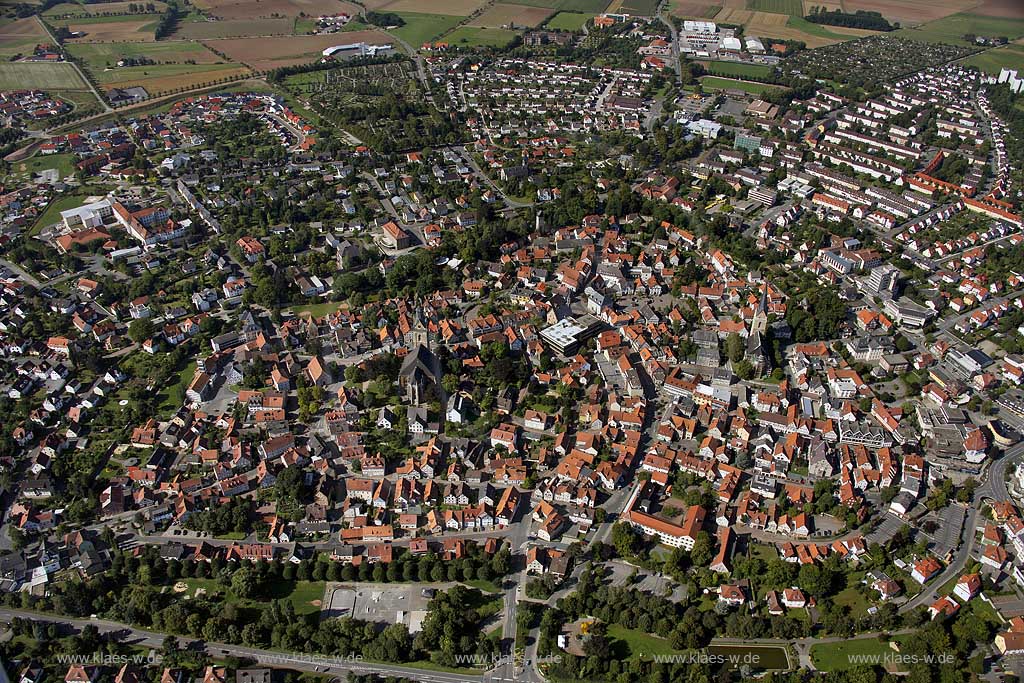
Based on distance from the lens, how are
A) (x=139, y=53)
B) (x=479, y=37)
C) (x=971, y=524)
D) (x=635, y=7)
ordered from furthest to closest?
(x=635, y=7), (x=479, y=37), (x=139, y=53), (x=971, y=524)

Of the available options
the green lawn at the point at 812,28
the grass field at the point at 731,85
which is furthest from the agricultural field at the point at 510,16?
the green lawn at the point at 812,28

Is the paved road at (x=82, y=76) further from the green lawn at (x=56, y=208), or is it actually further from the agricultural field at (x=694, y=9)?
the agricultural field at (x=694, y=9)

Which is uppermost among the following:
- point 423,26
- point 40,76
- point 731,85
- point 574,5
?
point 574,5

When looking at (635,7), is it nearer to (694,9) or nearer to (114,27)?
(694,9)

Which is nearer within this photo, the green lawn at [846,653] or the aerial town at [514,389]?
the green lawn at [846,653]

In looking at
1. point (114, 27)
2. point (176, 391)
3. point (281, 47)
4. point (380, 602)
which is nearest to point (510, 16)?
point (281, 47)
